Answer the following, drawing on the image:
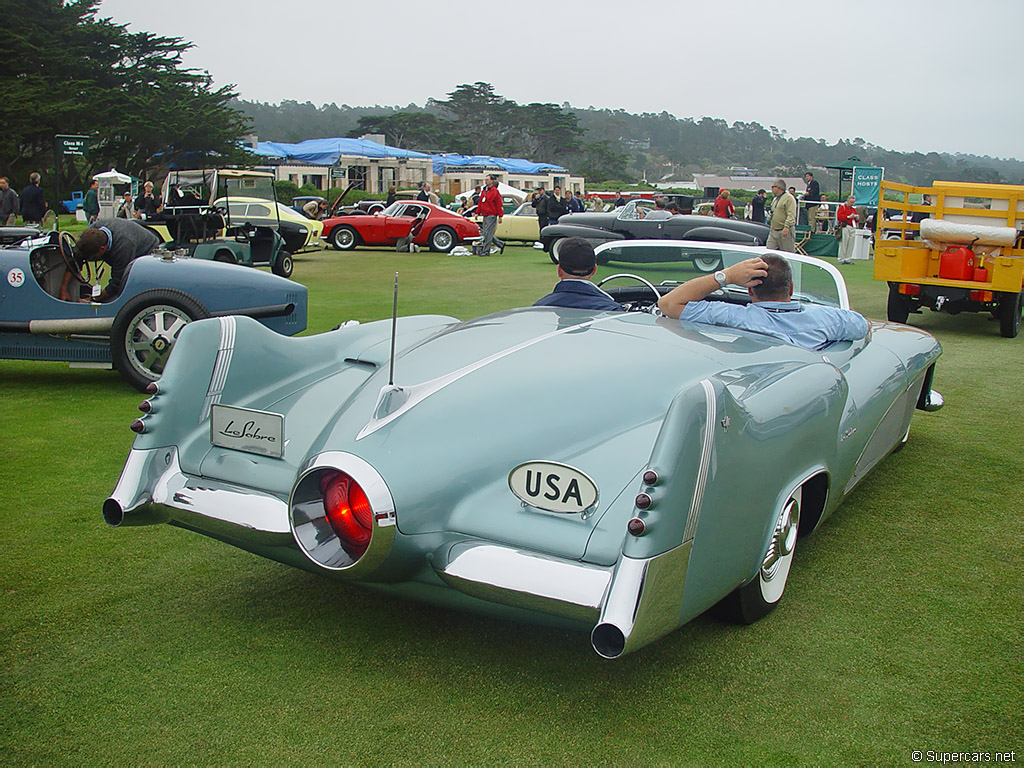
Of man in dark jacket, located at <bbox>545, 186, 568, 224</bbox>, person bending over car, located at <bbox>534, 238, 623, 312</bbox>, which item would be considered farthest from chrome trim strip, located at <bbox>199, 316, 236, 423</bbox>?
man in dark jacket, located at <bbox>545, 186, 568, 224</bbox>

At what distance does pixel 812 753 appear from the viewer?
2.18 m

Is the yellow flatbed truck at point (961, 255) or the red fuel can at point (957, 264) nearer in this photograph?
the yellow flatbed truck at point (961, 255)

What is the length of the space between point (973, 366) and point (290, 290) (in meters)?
5.86

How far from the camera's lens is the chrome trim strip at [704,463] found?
2127mm

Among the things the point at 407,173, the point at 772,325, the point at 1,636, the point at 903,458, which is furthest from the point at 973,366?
the point at 407,173

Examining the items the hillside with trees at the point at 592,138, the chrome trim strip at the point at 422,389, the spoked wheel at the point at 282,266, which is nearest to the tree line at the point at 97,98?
the hillside with trees at the point at 592,138

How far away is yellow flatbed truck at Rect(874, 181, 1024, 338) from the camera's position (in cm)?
904

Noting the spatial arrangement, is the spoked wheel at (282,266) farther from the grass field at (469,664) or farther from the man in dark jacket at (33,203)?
the grass field at (469,664)

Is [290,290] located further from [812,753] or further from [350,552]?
[812,753]

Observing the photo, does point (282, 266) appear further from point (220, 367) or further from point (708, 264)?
point (220, 367)

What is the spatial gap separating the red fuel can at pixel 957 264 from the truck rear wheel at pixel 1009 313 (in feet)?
1.34

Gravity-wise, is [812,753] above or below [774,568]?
below

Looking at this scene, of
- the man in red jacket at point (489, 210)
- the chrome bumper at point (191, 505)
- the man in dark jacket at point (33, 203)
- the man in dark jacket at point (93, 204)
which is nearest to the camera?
the chrome bumper at point (191, 505)

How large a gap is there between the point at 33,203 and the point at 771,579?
1695 cm
